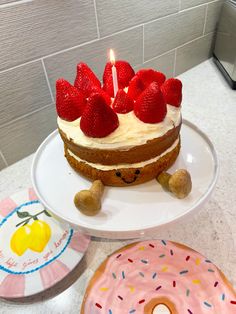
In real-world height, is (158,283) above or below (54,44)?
below

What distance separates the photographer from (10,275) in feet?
1.98

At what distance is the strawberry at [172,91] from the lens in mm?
542

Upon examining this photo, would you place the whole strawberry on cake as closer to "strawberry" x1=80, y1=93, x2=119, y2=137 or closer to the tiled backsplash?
"strawberry" x1=80, y1=93, x2=119, y2=137

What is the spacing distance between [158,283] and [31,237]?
335mm

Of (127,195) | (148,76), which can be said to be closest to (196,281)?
(127,195)

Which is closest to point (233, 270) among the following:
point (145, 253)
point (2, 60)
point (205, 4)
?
point (145, 253)

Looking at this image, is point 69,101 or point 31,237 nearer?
point 69,101

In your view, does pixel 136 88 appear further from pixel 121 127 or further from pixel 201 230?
pixel 201 230

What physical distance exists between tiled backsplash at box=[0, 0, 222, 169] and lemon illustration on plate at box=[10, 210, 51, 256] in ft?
1.12

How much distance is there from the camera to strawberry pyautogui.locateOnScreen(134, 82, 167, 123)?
1.59 feet

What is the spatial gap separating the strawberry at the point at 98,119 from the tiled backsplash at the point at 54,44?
0.44 m

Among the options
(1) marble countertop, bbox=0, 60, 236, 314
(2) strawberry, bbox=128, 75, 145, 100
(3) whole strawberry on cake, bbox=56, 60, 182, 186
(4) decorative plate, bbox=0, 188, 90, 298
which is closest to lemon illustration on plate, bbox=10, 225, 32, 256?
(4) decorative plate, bbox=0, 188, 90, 298

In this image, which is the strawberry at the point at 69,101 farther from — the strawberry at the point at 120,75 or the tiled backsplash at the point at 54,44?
the tiled backsplash at the point at 54,44

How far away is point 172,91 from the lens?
544mm
